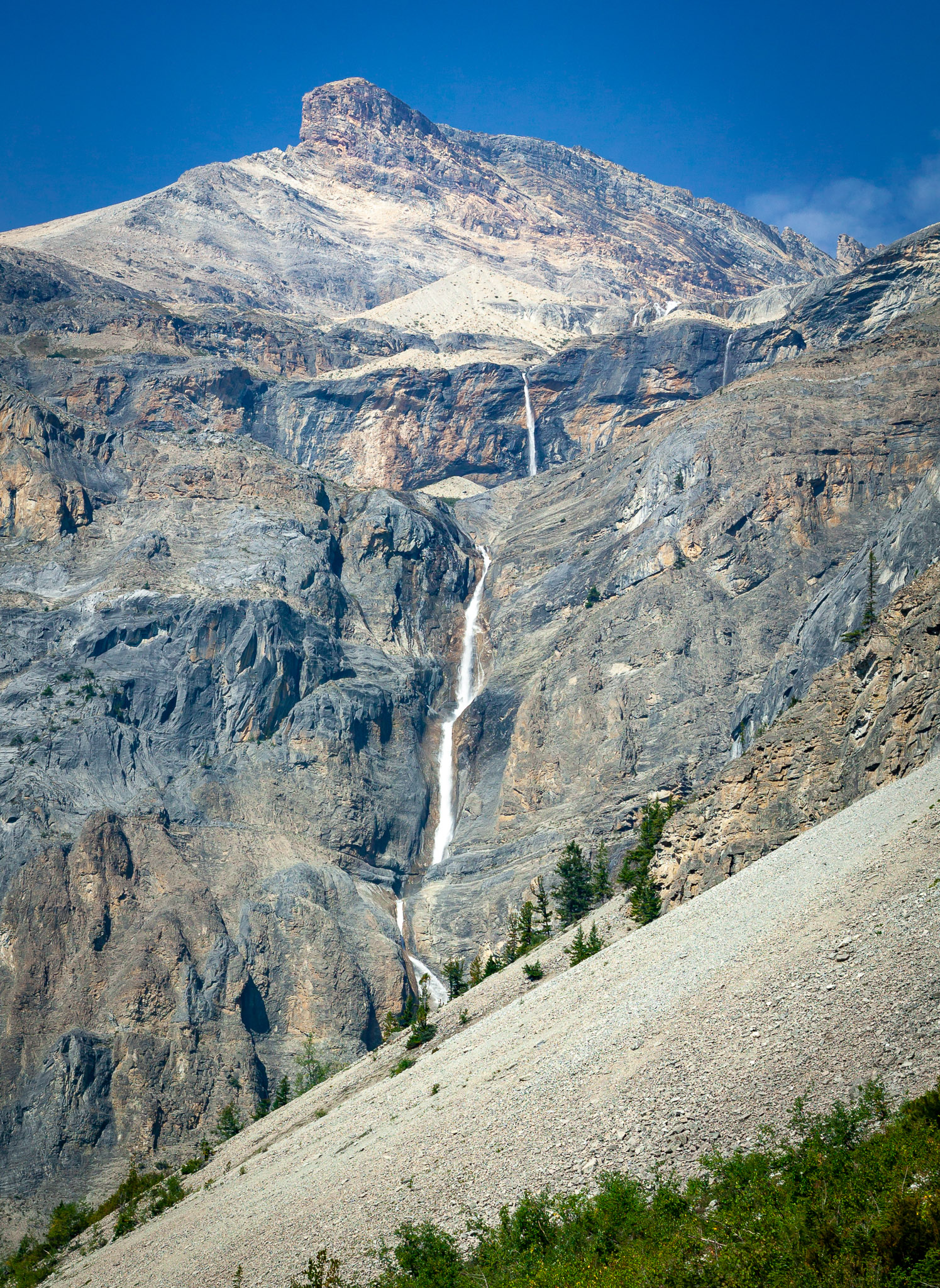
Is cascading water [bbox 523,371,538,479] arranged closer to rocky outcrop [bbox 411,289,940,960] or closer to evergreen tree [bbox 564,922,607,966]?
rocky outcrop [bbox 411,289,940,960]

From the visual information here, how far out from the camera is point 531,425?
576 ft

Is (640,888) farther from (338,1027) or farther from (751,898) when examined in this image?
(338,1027)

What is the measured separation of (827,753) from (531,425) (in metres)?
141

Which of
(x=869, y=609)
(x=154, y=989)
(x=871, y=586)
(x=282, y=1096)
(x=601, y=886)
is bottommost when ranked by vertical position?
(x=282, y=1096)

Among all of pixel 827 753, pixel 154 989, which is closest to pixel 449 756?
pixel 154 989

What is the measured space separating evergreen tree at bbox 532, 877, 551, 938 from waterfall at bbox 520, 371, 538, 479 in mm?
101642

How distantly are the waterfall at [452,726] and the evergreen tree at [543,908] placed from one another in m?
21.3

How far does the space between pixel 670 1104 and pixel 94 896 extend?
247 feet

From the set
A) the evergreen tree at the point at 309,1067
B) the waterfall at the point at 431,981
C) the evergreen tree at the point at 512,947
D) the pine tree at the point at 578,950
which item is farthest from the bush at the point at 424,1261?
the waterfall at the point at 431,981

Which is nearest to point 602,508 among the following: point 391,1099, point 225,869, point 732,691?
point 732,691

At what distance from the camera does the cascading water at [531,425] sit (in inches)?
6836

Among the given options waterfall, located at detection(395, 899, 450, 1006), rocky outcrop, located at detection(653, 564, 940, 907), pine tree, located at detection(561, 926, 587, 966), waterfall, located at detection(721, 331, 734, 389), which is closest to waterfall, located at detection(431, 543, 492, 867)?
waterfall, located at detection(395, 899, 450, 1006)

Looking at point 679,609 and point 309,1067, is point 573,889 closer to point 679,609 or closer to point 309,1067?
point 309,1067

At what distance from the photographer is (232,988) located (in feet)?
271
